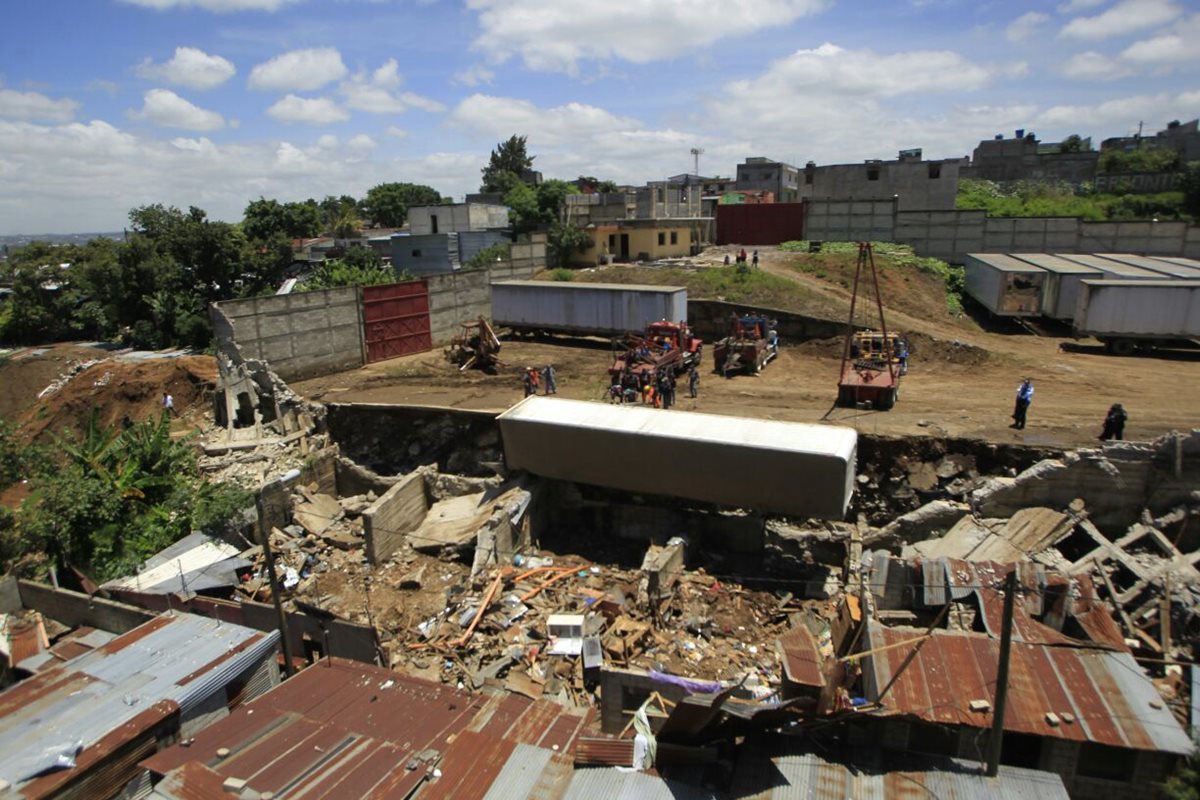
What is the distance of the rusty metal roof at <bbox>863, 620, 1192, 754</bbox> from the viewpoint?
8094mm

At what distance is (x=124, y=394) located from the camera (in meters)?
26.6

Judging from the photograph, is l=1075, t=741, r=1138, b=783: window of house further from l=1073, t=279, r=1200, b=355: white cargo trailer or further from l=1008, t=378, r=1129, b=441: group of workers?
l=1073, t=279, r=1200, b=355: white cargo trailer

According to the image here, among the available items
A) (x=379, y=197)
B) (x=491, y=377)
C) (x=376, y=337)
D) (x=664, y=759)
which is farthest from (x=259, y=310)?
(x=379, y=197)

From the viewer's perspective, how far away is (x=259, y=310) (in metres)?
22.9

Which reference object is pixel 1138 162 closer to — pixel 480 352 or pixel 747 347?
→ pixel 747 347

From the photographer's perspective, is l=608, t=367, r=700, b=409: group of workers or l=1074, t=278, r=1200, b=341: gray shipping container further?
l=1074, t=278, r=1200, b=341: gray shipping container

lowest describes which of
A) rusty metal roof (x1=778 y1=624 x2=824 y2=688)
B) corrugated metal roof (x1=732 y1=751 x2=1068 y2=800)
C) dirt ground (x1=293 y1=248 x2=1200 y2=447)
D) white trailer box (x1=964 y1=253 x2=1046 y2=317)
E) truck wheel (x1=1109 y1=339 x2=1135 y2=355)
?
corrugated metal roof (x1=732 y1=751 x2=1068 y2=800)

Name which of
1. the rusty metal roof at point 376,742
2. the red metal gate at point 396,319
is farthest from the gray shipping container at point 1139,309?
the red metal gate at point 396,319

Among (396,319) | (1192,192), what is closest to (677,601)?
(396,319)

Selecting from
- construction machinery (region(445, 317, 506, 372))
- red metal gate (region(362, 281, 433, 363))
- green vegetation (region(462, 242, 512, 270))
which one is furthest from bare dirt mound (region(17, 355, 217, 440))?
green vegetation (region(462, 242, 512, 270))

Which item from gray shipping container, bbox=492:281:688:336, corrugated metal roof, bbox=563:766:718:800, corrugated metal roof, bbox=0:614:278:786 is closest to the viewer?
corrugated metal roof, bbox=563:766:718:800

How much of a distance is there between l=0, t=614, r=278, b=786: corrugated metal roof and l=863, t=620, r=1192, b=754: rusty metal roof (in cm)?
903

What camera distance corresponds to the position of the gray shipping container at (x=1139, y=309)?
72.6 feet

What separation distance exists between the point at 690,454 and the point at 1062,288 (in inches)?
741
